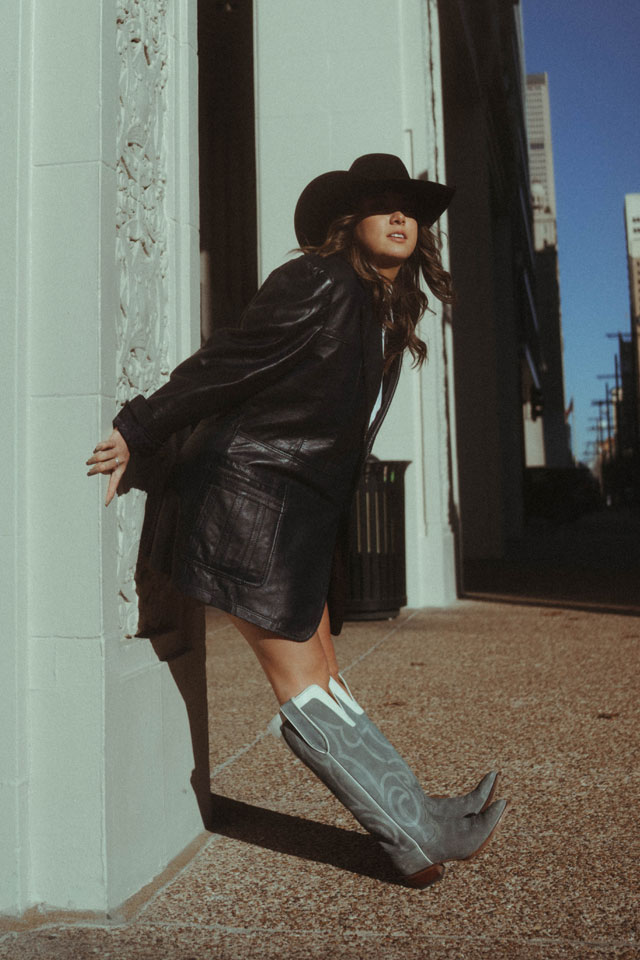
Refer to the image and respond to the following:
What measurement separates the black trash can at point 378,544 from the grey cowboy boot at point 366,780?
191 inches

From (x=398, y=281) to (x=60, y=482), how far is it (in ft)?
3.31

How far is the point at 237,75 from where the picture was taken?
12812 mm

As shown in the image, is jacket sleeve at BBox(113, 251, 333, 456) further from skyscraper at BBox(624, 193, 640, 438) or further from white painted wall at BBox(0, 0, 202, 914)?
skyscraper at BBox(624, 193, 640, 438)

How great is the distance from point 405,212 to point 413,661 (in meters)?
3.72

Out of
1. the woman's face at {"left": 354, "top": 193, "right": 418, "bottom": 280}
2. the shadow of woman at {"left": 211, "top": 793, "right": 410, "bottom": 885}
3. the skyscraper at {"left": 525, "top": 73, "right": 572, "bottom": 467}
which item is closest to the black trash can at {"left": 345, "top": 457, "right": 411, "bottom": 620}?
the shadow of woman at {"left": 211, "top": 793, "right": 410, "bottom": 885}

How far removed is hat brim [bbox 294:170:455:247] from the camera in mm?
2557

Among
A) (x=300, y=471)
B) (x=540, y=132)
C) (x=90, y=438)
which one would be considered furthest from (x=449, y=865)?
(x=540, y=132)

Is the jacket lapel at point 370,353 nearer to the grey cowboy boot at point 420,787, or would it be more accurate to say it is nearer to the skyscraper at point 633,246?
the grey cowboy boot at point 420,787

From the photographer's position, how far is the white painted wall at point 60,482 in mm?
2342

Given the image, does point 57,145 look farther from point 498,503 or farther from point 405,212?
point 498,503

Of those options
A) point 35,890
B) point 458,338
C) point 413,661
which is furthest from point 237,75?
point 35,890

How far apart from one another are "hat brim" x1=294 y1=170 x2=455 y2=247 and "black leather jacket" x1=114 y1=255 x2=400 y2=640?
0.21 meters

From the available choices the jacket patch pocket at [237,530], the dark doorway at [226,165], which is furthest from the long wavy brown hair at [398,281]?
the dark doorway at [226,165]

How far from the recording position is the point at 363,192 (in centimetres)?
258
